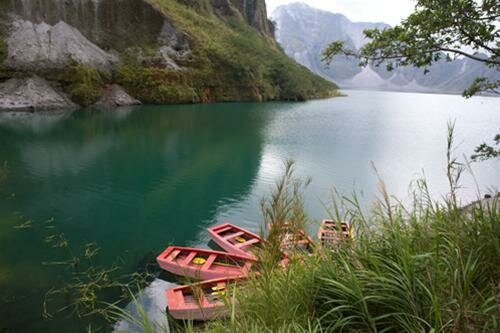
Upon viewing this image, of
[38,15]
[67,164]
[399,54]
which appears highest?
[38,15]

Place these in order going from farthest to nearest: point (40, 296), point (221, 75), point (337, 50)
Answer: point (221, 75) → point (40, 296) → point (337, 50)

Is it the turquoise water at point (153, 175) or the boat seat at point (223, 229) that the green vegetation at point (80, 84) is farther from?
the boat seat at point (223, 229)

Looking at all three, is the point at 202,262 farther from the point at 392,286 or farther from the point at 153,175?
the point at 153,175

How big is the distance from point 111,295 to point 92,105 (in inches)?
1710

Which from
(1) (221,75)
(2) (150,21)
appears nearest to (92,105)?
(2) (150,21)

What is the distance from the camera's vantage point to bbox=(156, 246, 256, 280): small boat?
27.9ft

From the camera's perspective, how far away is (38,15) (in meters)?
46.3

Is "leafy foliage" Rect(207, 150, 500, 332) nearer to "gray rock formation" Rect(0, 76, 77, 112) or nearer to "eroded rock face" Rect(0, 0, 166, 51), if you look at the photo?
"gray rock formation" Rect(0, 76, 77, 112)

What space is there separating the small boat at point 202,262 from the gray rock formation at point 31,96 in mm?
38812

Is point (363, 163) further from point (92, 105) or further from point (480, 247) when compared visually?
point (92, 105)

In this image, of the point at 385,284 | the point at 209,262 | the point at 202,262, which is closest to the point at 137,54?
the point at 202,262

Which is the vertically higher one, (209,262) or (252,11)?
(252,11)

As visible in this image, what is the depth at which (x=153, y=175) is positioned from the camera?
1942 cm

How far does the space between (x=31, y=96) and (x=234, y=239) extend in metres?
40.3
